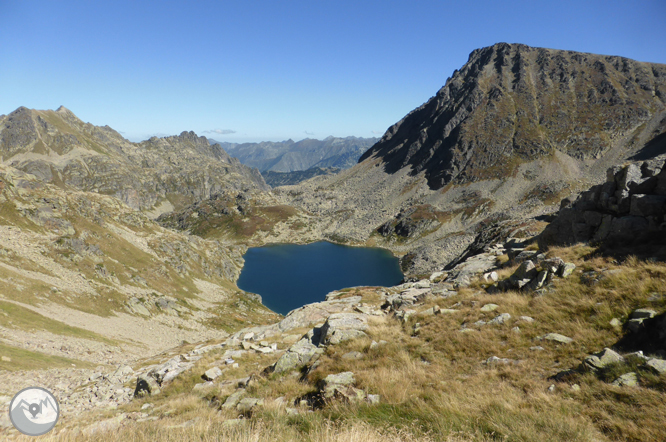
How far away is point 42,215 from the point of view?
67.8m

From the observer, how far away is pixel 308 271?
140 m

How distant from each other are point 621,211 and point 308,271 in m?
127

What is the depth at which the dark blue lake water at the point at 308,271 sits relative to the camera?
11275 centimetres

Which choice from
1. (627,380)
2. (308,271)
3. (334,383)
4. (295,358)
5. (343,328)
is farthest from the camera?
(308,271)

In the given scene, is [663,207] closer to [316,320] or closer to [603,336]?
[603,336]

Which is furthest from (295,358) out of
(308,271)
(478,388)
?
(308,271)

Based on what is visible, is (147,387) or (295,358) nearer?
(295,358)

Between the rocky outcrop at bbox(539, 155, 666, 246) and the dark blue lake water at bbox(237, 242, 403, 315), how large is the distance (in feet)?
281

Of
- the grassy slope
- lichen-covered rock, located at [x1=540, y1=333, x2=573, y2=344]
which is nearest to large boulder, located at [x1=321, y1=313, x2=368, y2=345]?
the grassy slope

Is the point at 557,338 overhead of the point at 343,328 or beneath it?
overhead

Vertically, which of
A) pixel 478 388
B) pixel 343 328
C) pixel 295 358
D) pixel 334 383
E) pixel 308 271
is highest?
pixel 478 388

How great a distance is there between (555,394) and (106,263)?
260 ft

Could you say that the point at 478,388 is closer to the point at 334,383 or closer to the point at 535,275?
the point at 334,383

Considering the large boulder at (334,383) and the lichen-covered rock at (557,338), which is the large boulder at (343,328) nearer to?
the large boulder at (334,383)
